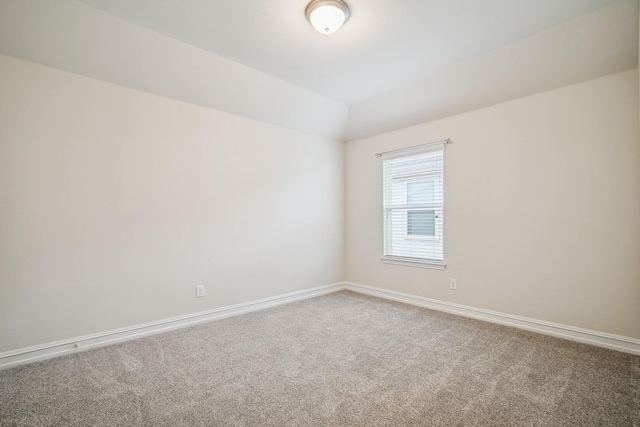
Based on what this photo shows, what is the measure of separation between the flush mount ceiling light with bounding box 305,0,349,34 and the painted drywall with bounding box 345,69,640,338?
6.36 ft

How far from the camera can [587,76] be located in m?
2.57

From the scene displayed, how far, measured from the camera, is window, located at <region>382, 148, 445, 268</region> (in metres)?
3.62

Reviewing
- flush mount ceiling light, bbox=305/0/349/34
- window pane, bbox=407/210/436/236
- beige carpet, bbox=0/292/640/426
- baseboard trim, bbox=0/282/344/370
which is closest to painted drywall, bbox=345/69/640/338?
window pane, bbox=407/210/436/236

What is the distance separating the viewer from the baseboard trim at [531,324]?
240 centimetres

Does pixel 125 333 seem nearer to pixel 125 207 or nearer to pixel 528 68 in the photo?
pixel 125 207

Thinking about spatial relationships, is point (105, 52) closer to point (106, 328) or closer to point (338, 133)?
point (106, 328)

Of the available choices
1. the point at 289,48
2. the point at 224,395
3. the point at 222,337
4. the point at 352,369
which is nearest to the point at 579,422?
the point at 352,369

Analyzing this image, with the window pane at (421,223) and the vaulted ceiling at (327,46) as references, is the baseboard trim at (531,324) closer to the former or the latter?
the window pane at (421,223)

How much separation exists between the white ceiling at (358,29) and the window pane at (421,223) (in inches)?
65.6

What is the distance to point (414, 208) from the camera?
3857 millimetres

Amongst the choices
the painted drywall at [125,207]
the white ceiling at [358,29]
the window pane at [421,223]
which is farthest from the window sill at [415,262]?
the white ceiling at [358,29]

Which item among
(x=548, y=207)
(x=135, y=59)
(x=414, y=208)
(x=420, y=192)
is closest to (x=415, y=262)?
(x=414, y=208)

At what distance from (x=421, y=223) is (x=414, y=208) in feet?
0.71

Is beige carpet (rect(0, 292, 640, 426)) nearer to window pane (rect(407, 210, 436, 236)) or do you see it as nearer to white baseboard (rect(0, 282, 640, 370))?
white baseboard (rect(0, 282, 640, 370))
